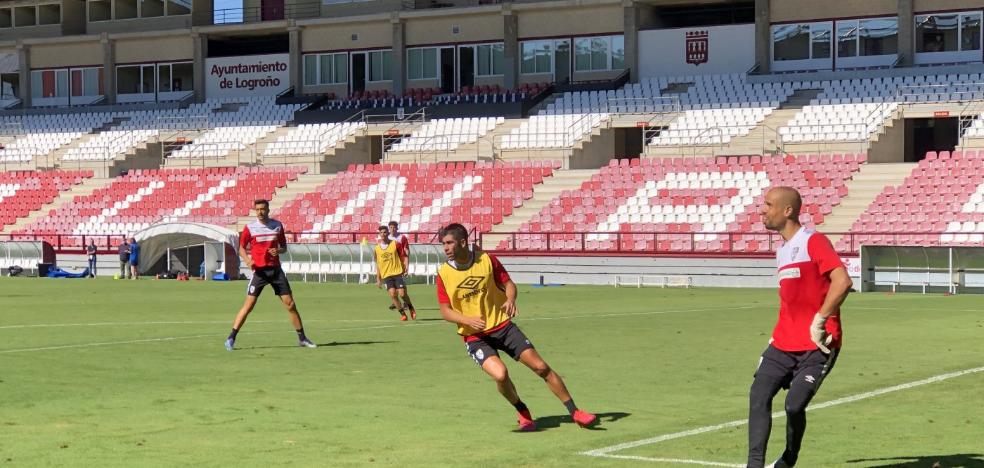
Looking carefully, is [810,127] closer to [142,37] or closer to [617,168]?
[617,168]

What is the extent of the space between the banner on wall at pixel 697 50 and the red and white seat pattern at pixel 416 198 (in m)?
9.94

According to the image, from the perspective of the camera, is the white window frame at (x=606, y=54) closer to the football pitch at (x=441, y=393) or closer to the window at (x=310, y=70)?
the window at (x=310, y=70)

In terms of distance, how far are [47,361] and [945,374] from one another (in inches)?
413

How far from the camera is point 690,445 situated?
10914mm

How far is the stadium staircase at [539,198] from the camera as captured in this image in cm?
4591

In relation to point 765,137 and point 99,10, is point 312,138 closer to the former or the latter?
point 765,137

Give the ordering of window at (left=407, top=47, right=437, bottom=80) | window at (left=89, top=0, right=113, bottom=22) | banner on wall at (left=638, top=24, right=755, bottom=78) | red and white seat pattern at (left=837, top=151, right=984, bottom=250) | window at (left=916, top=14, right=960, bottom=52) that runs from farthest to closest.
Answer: window at (left=89, top=0, right=113, bottom=22), window at (left=407, top=47, right=437, bottom=80), banner on wall at (left=638, top=24, right=755, bottom=78), window at (left=916, top=14, right=960, bottom=52), red and white seat pattern at (left=837, top=151, right=984, bottom=250)

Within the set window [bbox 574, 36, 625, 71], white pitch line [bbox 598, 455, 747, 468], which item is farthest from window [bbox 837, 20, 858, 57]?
white pitch line [bbox 598, 455, 747, 468]

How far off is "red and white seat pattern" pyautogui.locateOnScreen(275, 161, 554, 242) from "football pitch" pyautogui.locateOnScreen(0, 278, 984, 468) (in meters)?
23.4

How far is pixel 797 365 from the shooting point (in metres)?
9.24

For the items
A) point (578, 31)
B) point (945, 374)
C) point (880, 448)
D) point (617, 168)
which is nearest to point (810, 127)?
point (617, 168)

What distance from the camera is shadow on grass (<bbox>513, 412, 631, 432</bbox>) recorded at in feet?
39.0

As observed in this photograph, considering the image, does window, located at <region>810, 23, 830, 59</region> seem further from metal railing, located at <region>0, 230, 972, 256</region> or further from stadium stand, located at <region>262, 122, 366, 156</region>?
stadium stand, located at <region>262, 122, 366, 156</region>

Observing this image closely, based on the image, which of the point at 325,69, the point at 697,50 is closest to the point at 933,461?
the point at 697,50
